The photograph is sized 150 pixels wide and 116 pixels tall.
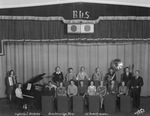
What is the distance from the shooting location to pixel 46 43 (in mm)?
10180

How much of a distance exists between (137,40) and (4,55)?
5223 mm

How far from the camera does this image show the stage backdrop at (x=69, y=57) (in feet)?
33.2

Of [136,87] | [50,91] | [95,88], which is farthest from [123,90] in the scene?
[50,91]

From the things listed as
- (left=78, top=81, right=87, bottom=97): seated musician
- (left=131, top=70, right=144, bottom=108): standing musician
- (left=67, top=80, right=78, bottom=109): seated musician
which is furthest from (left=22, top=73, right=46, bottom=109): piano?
(left=131, top=70, right=144, bottom=108): standing musician

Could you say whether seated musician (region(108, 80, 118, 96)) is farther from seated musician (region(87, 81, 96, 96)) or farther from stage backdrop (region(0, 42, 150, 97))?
stage backdrop (region(0, 42, 150, 97))

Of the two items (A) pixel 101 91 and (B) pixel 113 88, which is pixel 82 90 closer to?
(A) pixel 101 91

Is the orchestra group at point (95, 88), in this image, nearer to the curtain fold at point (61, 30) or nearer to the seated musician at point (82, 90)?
the seated musician at point (82, 90)

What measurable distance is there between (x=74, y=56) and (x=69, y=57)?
21 cm

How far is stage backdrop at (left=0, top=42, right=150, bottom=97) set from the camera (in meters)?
10.1

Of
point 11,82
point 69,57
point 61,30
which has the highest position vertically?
point 61,30

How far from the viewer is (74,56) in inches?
407

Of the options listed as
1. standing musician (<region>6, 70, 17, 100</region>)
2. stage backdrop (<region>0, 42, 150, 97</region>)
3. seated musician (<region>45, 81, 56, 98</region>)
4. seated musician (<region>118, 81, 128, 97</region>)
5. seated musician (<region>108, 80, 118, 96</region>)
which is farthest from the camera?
stage backdrop (<region>0, 42, 150, 97</region>)

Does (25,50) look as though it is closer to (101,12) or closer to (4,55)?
(4,55)

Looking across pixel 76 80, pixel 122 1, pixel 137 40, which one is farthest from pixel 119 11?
pixel 76 80
